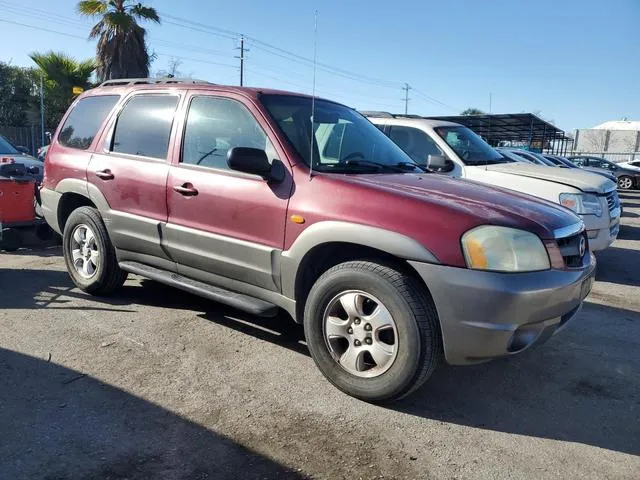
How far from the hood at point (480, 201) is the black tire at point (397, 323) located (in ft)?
1.64

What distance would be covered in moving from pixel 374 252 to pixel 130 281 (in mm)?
3443

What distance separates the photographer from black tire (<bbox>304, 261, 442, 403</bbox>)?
121 inches

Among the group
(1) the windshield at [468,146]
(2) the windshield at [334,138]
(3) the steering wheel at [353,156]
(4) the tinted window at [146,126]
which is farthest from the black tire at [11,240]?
(1) the windshield at [468,146]

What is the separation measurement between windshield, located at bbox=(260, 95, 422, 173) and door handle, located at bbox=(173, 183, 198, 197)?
2.66ft

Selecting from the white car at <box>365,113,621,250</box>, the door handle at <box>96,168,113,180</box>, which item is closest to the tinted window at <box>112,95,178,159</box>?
the door handle at <box>96,168,113,180</box>

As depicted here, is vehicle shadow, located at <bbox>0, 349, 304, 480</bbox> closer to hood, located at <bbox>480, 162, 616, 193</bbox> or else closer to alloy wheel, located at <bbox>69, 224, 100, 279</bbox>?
alloy wheel, located at <bbox>69, 224, 100, 279</bbox>

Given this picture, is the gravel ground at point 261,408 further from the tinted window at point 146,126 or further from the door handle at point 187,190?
the tinted window at point 146,126

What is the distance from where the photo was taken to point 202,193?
4078 millimetres

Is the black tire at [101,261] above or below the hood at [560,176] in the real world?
below

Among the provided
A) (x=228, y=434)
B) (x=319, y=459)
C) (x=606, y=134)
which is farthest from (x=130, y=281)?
(x=606, y=134)

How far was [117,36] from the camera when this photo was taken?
771 inches

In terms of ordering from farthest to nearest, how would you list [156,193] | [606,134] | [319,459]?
[606,134]
[156,193]
[319,459]

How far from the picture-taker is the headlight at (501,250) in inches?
118

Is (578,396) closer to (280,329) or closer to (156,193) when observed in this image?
(280,329)
